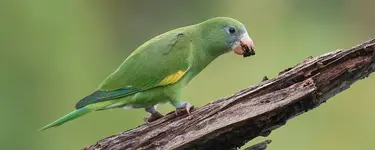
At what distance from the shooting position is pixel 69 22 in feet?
12.6

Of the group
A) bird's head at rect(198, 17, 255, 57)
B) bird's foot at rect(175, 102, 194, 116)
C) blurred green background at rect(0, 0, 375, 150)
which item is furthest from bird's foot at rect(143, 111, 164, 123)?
blurred green background at rect(0, 0, 375, 150)

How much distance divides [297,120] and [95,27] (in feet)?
4.47

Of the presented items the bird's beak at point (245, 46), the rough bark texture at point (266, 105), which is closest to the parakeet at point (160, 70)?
the bird's beak at point (245, 46)

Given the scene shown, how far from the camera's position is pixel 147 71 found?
1.80 meters

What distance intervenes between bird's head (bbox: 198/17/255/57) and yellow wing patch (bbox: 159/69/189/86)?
0.14 metres

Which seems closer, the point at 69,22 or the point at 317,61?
the point at 317,61

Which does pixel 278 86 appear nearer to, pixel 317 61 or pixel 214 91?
pixel 317 61

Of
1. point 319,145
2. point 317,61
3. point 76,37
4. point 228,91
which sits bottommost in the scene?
point 317,61

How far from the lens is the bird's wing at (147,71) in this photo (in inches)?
70.6

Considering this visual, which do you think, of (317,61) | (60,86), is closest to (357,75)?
(317,61)

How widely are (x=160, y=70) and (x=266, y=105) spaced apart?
38 cm

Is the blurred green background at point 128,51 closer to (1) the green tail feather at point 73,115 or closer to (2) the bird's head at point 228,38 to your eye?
(2) the bird's head at point 228,38

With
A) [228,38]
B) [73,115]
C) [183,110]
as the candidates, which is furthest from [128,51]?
[183,110]

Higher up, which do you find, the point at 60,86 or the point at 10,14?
the point at 10,14
